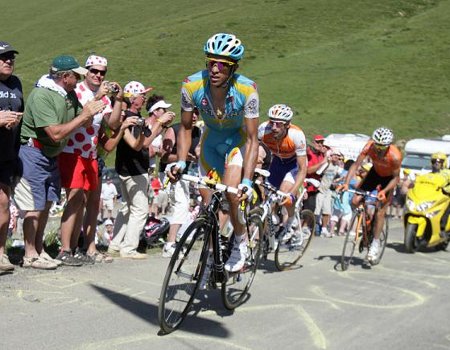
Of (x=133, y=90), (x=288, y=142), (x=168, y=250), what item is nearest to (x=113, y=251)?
(x=168, y=250)

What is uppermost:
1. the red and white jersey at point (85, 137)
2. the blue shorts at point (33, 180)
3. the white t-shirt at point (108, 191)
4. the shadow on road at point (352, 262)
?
the red and white jersey at point (85, 137)

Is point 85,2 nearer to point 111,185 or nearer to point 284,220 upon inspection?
point 111,185

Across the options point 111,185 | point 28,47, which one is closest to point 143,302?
point 111,185

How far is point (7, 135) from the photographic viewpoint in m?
7.10

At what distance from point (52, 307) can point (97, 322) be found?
572mm

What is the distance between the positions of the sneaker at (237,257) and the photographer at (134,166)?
2.74m

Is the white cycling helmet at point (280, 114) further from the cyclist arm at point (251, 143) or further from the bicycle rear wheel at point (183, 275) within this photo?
the bicycle rear wheel at point (183, 275)

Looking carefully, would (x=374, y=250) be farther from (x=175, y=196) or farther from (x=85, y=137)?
(x=85, y=137)

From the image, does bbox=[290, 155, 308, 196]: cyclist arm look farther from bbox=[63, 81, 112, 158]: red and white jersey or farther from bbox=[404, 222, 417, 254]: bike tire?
bbox=[404, 222, 417, 254]: bike tire

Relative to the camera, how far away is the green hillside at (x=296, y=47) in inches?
1886

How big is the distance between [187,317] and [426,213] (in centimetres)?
744

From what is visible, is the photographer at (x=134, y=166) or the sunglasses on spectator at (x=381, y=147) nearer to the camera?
the photographer at (x=134, y=166)

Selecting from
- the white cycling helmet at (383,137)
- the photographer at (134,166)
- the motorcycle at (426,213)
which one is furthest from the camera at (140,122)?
the motorcycle at (426,213)

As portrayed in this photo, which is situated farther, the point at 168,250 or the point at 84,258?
the point at 168,250
